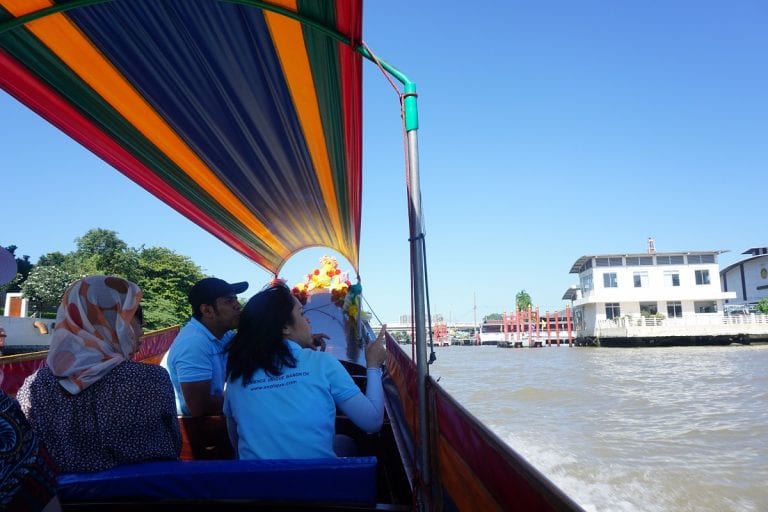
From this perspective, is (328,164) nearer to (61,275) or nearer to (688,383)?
(688,383)

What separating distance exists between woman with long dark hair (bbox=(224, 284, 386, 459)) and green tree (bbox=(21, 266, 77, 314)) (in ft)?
87.5

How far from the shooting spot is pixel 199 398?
7.22ft

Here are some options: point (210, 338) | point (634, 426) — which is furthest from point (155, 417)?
point (634, 426)

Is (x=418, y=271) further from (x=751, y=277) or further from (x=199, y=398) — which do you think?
(x=751, y=277)

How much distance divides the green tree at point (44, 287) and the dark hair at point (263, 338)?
26583 mm

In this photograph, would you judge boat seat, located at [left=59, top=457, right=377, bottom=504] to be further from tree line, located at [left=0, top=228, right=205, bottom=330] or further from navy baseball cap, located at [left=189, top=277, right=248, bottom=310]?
tree line, located at [left=0, top=228, right=205, bottom=330]

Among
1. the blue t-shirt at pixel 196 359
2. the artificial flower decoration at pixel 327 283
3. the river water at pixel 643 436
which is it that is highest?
the artificial flower decoration at pixel 327 283

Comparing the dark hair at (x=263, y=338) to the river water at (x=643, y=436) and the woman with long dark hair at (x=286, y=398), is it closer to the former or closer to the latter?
the woman with long dark hair at (x=286, y=398)

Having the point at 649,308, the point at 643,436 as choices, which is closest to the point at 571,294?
the point at 649,308

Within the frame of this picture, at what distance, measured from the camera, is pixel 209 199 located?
4.58m

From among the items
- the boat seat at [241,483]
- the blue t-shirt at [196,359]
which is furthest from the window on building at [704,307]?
the boat seat at [241,483]

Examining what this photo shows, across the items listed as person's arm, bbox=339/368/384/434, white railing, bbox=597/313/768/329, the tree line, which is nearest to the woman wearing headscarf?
person's arm, bbox=339/368/384/434

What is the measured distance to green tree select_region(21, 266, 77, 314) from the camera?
80.9 ft

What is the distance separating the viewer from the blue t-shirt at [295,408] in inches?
60.0
